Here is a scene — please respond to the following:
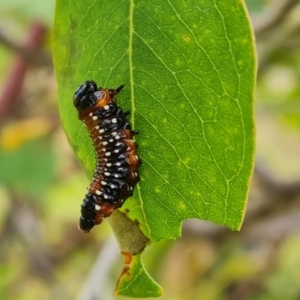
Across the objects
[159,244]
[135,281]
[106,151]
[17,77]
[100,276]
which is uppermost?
[17,77]

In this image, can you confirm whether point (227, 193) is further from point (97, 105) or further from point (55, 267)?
point (55, 267)

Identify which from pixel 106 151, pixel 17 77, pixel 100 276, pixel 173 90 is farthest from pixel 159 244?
pixel 173 90

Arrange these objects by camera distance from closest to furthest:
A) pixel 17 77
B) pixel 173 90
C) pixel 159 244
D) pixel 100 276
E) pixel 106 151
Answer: pixel 173 90
pixel 106 151
pixel 100 276
pixel 17 77
pixel 159 244

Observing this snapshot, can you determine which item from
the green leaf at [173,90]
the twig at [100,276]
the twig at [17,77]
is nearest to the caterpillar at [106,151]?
the green leaf at [173,90]

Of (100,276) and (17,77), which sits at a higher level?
(17,77)

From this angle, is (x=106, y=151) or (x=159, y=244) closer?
(x=106, y=151)

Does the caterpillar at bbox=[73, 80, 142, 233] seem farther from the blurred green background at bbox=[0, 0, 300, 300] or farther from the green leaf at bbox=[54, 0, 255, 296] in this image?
the blurred green background at bbox=[0, 0, 300, 300]

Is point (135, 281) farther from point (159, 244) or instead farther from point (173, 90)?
point (159, 244)
